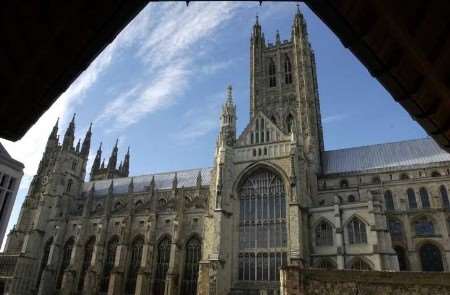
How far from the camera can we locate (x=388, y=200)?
3669 cm

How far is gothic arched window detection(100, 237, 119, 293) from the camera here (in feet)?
142

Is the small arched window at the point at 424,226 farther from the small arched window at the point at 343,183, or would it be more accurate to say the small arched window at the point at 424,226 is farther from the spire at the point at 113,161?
the spire at the point at 113,161

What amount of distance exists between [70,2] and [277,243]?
101 feet

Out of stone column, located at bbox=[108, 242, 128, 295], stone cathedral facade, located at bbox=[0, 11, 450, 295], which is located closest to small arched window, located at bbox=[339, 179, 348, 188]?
stone cathedral facade, located at bbox=[0, 11, 450, 295]

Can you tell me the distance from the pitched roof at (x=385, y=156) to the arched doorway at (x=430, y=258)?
34.4 feet

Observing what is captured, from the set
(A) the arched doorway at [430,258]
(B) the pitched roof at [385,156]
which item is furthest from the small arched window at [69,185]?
(A) the arched doorway at [430,258]

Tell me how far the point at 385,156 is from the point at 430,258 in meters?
14.5

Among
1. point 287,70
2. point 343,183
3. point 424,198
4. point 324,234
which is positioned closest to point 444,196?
point 424,198

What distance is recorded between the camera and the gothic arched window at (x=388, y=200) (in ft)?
119

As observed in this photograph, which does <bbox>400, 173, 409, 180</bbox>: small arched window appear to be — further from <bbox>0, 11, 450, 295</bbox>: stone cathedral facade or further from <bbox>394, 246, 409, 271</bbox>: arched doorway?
<bbox>394, 246, 409, 271</bbox>: arched doorway

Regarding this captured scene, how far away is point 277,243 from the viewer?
31328 mm

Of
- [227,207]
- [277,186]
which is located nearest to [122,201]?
[227,207]

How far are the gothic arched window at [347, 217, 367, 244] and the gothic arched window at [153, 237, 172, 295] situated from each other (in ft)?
71.5

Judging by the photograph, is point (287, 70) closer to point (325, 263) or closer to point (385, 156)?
point (385, 156)
